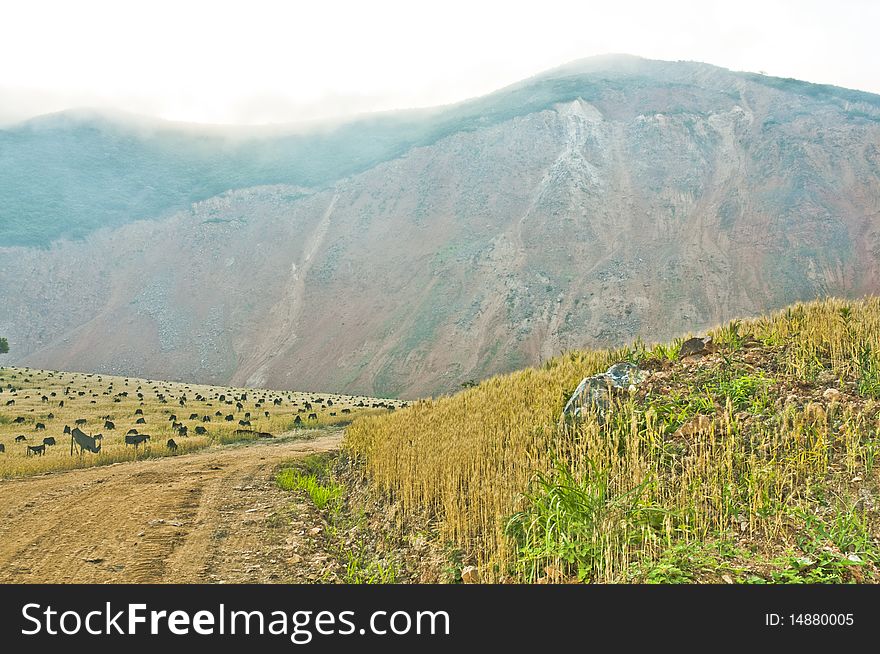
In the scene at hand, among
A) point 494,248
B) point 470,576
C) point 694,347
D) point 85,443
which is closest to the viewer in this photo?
point 470,576

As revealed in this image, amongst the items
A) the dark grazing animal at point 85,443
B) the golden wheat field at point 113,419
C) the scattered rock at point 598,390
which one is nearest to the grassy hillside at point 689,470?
the scattered rock at point 598,390

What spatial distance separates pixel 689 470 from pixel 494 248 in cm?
6188

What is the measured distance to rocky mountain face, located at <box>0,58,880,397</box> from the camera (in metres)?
58.3

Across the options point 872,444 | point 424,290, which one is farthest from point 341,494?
point 424,290

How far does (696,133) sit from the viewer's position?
240 feet

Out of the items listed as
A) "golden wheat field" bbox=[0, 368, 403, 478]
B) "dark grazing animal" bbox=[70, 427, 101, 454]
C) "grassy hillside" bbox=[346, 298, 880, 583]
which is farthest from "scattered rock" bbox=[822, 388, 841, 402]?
"dark grazing animal" bbox=[70, 427, 101, 454]

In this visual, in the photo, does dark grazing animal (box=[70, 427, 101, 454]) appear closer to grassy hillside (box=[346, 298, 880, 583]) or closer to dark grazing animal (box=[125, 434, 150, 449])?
dark grazing animal (box=[125, 434, 150, 449])

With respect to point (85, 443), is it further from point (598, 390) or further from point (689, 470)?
point (689, 470)

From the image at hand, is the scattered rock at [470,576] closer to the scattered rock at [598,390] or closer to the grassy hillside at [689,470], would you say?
the grassy hillside at [689,470]

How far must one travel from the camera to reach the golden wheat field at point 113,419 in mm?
15156

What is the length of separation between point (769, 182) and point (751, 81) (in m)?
23.4

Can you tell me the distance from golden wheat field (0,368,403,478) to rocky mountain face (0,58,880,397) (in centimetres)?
2589

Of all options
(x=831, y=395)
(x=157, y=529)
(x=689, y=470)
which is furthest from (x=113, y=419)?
(x=831, y=395)

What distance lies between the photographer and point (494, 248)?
217ft
